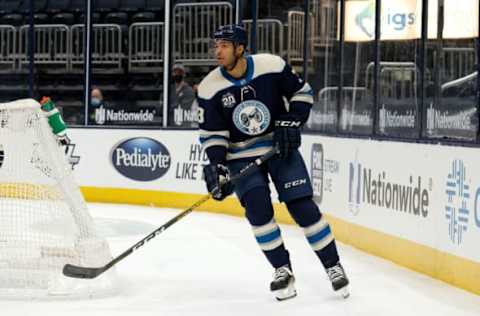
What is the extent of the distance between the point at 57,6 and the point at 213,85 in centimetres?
704

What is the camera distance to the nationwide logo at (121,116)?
12102mm

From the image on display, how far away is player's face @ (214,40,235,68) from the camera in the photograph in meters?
5.66

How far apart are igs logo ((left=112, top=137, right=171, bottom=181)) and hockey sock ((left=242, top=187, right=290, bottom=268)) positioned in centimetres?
579

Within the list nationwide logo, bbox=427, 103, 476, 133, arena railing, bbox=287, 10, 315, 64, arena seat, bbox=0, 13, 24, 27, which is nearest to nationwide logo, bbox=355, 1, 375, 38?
nationwide logo, bbox=427, 103, 476, 133

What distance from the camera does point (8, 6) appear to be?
1287 cm

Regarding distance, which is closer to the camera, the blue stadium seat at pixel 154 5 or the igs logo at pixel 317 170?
the igs logo at pixel 317 170

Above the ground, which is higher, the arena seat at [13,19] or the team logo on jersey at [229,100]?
the arena seat at [13,19]

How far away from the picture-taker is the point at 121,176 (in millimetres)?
11734

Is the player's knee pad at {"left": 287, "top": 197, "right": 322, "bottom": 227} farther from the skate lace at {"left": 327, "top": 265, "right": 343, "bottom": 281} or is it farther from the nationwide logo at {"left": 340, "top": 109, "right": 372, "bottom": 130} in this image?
the nationwide logo at {"left": 340, "top": 109, "right": 372, "bottom": 130}

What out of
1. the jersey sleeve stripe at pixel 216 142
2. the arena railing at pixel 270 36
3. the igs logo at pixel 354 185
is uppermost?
the arena railing at pixel 270 36

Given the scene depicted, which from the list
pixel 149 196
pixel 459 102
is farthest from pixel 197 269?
pixel 149 196

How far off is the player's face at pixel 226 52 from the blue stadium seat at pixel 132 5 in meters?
6.84

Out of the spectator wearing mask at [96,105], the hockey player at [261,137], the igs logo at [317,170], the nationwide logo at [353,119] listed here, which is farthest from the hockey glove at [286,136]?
the spectator wearing mask at [96,105]

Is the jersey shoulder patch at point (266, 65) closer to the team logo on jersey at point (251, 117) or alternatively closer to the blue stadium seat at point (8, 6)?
the team logo on jersey at point (251, 117)
